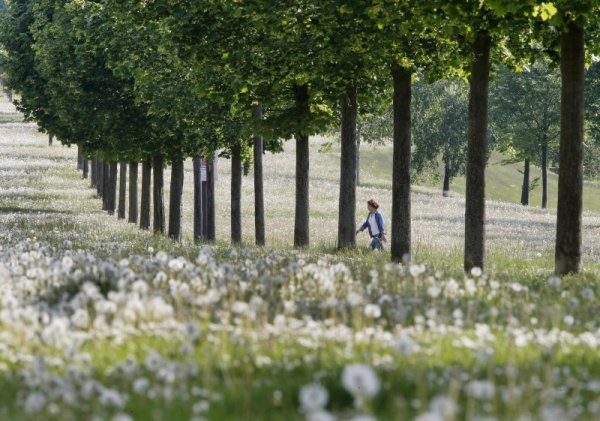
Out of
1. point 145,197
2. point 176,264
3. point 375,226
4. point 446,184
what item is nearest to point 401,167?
point 375,226

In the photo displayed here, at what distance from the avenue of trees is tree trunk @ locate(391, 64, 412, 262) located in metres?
0.03

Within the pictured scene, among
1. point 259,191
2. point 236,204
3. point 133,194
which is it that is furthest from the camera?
point 133,194

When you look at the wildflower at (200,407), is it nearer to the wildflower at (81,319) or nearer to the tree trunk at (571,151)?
the wildflower at (81,319)

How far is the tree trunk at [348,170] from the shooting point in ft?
83.5

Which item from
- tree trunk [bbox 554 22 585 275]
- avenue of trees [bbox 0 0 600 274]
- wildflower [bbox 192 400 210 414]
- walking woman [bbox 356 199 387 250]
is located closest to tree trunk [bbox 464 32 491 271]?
avenue of trees [bbox 0 0 600 274]

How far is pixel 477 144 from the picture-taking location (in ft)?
61.2

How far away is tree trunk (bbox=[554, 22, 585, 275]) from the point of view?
16656 mm

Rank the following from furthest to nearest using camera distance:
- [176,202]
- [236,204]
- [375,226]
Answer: [176,202] < [236,204] < [375,226]

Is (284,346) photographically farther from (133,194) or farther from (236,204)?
(133,194)

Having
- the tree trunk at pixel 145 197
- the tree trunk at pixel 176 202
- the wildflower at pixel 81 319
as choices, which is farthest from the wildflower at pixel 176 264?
the tree trunk at pixel 145 197

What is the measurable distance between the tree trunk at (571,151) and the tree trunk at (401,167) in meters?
5.40

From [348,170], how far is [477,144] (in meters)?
7.41

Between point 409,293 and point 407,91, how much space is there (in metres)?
13.1

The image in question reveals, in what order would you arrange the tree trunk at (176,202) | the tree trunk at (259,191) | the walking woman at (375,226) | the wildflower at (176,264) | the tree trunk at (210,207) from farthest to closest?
the tree trunk at (210,207), the tree trunk at (176,202), the tree trunk at (259,191), the walking woman at (375,226), the wildflower at (176,264)
